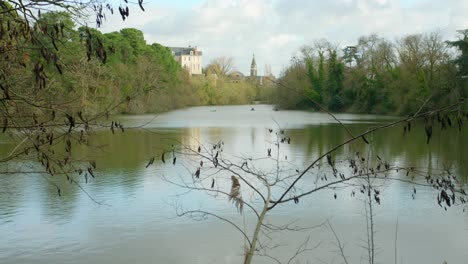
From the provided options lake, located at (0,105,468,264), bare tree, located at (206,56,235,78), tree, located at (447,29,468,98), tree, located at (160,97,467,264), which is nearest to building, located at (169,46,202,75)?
bare tree, located at (206,56,235,78)

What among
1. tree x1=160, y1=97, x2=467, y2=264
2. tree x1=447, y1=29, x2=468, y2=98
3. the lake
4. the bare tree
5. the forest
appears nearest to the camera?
tree x1=160, y1=97, x2=467, y2=264

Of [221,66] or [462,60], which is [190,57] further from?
[462,60]

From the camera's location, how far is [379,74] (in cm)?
3478

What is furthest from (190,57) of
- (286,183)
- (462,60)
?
(286,183)

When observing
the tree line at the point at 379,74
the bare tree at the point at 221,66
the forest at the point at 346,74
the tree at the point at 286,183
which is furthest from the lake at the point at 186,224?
the bare tree at the point at 221,66

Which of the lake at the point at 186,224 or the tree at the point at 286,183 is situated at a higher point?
the tree at the point at 286,183

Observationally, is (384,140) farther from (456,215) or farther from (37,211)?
(37,211)

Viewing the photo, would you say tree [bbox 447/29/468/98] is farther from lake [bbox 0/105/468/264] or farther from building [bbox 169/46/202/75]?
building [bbox 169/46/202/75]

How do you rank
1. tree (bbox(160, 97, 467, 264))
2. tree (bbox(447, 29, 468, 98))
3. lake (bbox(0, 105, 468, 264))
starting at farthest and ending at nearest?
1. tree (bbox(447, 29, 468, 98))
2. lake (bbox(0, 105, 468, 264))
3. tree (bbox(160, 97, 467, 264))

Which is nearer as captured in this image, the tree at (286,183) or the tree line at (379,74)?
the tree at (286,183)

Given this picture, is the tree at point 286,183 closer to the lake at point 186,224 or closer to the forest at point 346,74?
the lake at point 186,224

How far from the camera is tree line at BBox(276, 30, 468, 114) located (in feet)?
82.7

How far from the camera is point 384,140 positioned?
1711 cm

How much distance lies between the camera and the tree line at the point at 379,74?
2521 cm
